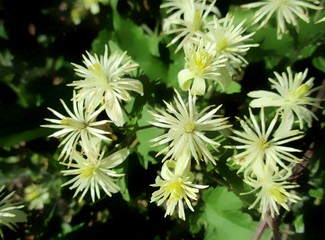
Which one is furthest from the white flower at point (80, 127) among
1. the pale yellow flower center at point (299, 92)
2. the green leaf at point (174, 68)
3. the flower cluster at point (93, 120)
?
the pale yellow flower center at point (299, 92)

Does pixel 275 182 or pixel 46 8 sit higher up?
pixel 46 8

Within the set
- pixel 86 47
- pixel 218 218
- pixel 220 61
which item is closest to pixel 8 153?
pixel 86 47

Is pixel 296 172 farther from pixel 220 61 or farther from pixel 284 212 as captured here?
pixel 220 61

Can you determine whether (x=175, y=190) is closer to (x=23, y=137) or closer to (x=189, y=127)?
(x=189, y=127)

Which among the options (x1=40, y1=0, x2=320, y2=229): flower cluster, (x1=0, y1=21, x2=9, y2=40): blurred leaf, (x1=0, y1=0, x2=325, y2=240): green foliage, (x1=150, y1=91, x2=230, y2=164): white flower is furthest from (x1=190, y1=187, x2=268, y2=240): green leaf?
(x1=0, y1=21, x2=9, y2=40): blurred leaf

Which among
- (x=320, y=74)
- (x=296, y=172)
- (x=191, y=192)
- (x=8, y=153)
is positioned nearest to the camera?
(x=191, y=192)

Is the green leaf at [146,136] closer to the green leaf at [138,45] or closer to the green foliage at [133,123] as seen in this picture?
the green foliage at [133,123]
